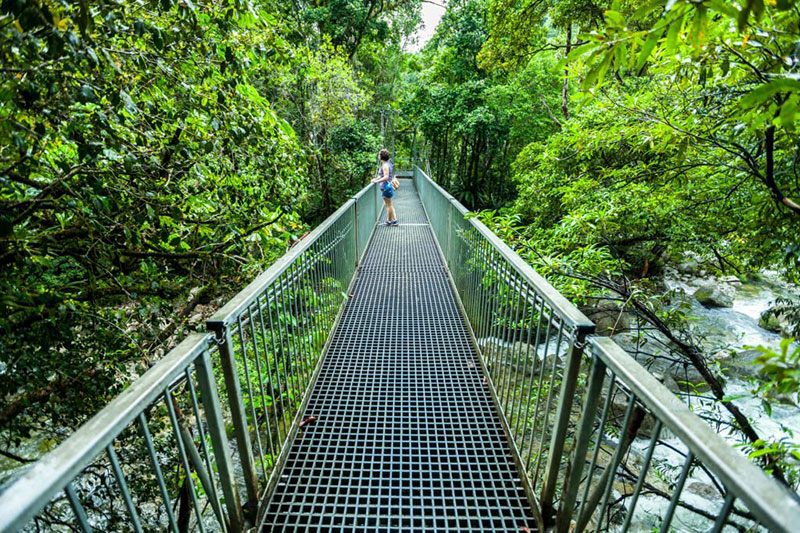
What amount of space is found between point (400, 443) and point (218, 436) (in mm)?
1460

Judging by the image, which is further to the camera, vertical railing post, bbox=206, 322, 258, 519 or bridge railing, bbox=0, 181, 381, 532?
vertical railing post, bbox=206, 322, 258, 519

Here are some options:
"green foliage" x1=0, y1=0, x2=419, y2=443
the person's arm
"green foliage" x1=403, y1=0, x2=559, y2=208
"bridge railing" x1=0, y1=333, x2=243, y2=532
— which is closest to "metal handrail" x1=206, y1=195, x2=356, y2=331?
"bridge railing" x1=0, y1=333, x2=243, y2=532

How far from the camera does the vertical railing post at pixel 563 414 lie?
1864mm

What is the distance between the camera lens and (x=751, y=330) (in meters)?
10.9

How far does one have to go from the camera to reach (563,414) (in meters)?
2.05

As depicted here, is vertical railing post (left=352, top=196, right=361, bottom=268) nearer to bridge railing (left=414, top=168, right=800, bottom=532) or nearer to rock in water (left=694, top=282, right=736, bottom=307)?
bridge railing (left=414, top=168, right=800, bottom=532)

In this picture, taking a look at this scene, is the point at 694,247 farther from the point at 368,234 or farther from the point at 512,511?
the point at 368,234

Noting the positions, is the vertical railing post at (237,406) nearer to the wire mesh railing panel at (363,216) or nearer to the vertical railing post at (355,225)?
the vertical railing post at (355,225)

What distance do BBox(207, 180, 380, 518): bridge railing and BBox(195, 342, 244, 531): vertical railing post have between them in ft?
0.41

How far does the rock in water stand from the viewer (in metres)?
12.3

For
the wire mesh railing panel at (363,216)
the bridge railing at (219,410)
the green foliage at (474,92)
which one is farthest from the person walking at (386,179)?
the green foliage at (474,92)

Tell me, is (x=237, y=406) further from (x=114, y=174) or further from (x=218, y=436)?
(x=114, y=174)

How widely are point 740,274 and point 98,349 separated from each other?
755 cm

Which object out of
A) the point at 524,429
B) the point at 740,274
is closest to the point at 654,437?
the point at 524,429
